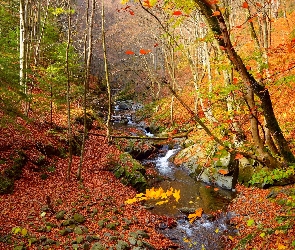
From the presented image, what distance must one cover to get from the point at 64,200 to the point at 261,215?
23.1 ft

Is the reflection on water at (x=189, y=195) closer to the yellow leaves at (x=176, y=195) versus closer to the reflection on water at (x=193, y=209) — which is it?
the reflection on water at (x=193, y=209)

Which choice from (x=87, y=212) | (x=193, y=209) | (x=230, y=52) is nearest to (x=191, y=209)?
(x=193, y=209)

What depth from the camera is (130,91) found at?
112 feet

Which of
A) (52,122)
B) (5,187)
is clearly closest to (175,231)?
(5,187)

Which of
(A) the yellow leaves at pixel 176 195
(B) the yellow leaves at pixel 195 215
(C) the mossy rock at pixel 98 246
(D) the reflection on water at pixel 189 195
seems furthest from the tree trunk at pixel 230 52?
(A) the yellow leaves at pixel 176 195

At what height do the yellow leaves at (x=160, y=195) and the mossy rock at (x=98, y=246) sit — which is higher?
the mossy rock at (x=98, y=246)

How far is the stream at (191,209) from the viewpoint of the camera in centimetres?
860

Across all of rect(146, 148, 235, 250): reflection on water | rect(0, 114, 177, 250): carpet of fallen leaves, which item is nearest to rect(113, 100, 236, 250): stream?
rect(146, 148, 235, 250): reflection on water

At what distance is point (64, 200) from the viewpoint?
31.4 feet

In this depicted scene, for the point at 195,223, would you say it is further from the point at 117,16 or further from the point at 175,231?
the point at 117,16

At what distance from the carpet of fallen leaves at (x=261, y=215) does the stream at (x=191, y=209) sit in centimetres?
38

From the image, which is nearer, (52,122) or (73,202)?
(73,202)

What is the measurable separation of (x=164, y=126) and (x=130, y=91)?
13.6m

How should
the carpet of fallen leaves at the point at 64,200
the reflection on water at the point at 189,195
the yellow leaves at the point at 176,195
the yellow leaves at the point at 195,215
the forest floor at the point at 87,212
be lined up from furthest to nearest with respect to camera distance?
the yellow leaves at the point at 176,195 → the reflection on water at the point at 189,195 → the yellow leaves at the point at 195,215 → the carpet of fallen leaves at the point at 64,200 → the forest floor at the point at 87,212
